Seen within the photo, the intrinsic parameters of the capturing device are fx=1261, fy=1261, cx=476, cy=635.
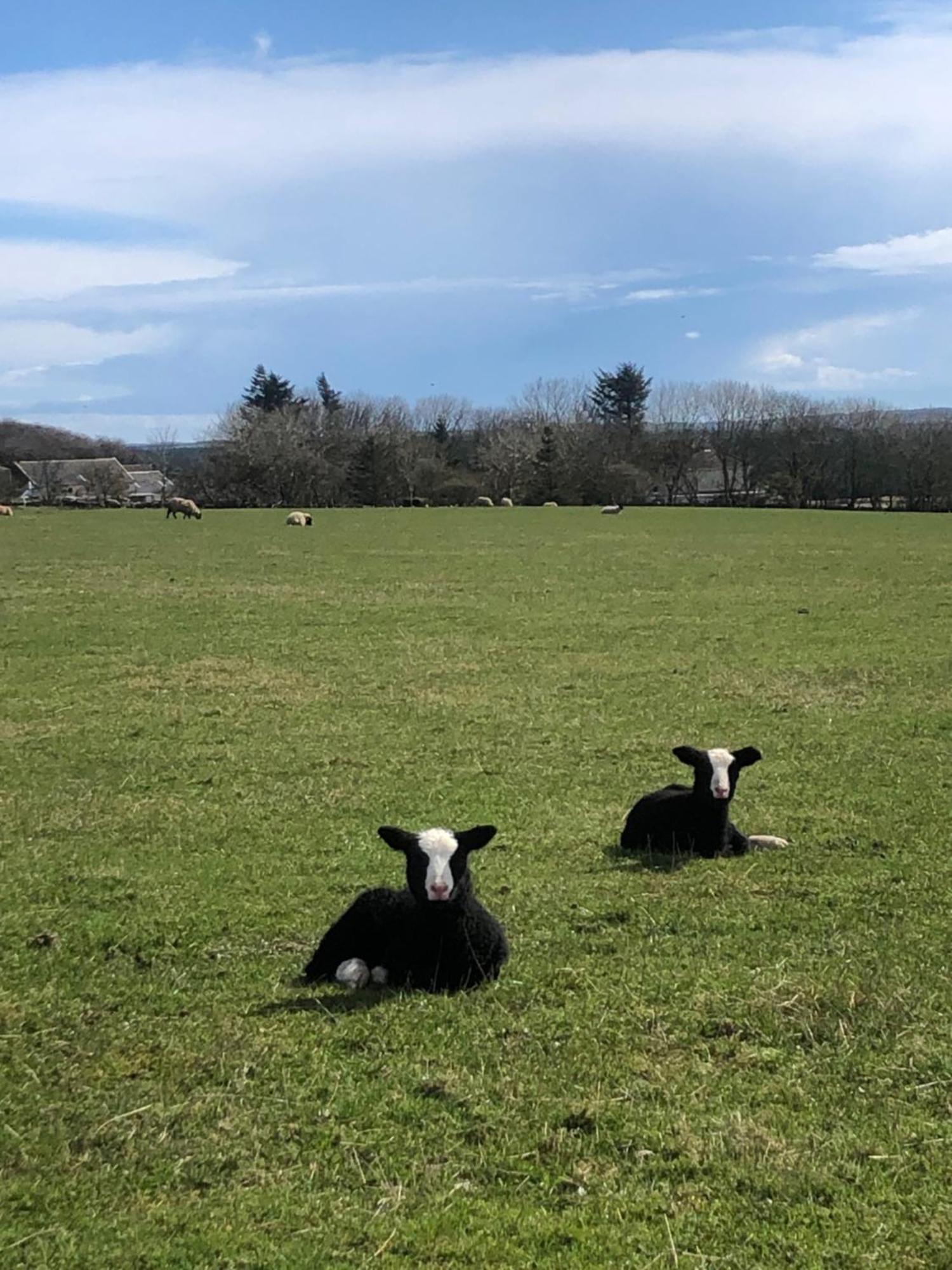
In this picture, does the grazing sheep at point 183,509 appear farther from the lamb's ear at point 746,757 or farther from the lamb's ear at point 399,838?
the lamb's ear at point 399,838

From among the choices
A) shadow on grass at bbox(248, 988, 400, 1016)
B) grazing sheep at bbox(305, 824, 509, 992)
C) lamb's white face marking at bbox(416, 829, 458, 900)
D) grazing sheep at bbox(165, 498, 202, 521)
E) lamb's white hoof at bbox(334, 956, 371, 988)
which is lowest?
shadow on grass at bbox(248, 988, 400, 1016)

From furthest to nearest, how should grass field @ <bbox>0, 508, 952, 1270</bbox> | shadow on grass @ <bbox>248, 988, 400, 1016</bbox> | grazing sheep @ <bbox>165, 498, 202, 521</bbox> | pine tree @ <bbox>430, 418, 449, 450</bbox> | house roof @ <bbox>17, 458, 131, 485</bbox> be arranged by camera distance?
pine tree @ <bbox>430, 418, 449, 450</bbox>, house roof @ <bbox>17, 458, 131, 485</bbox>, grazing sheep @ <bbox>165, 498, 202, 521</bbox>, shadow on grass @ <bbox>248, 988, 400, 1016</bbox>, grass field @ <bbox>0, 508, 952, 1270</bbox>

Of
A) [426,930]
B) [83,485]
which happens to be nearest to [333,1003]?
[426,930]

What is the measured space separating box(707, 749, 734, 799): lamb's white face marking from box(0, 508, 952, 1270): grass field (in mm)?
488

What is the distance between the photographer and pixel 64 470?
106 metres

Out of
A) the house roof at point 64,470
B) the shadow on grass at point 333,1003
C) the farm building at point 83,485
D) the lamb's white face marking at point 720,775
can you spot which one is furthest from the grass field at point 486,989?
the house roof at point 64,470

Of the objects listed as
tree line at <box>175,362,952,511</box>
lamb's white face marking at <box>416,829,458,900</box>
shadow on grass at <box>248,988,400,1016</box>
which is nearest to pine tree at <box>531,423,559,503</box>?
tree line at <box>175,362,952,511</box>

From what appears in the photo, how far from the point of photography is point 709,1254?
3770mm

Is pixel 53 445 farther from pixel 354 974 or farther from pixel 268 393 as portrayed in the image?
pixel 354 974

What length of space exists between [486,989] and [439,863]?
0.67 meters

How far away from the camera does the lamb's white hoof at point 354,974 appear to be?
595 cm

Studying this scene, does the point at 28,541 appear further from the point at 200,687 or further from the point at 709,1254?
the point at 709,1254

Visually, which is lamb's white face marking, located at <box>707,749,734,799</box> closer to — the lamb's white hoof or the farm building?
the lamb's white hoof

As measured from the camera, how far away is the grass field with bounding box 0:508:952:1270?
403 centimetres
